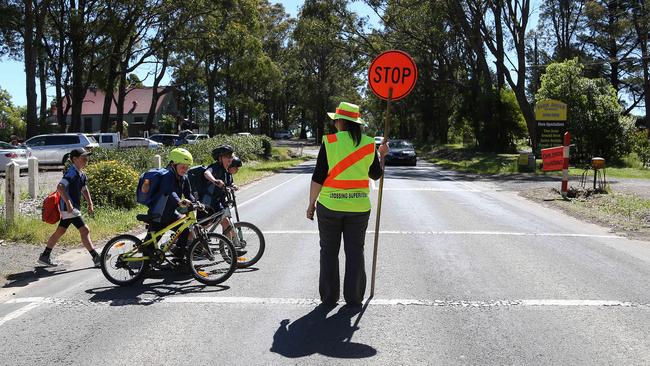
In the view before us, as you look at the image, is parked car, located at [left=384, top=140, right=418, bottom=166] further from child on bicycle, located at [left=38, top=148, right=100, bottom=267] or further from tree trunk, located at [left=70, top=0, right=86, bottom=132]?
child on bicycle, located at [left=38, top=148, right=100, bottom=267]

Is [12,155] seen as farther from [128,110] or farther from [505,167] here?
[128,110]

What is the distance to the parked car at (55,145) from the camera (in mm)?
27453

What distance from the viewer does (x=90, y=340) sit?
497 centimetres

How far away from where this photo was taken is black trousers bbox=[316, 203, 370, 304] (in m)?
5.77

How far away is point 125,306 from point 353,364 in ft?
8.73

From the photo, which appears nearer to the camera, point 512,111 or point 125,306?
point 125,306

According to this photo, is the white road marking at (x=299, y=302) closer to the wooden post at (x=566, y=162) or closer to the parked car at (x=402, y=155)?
the wooden post at (x=566, y=162)

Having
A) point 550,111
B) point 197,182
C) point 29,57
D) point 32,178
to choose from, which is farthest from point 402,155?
point 197,182

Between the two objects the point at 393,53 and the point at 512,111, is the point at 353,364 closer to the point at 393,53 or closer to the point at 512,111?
the point at 393,53

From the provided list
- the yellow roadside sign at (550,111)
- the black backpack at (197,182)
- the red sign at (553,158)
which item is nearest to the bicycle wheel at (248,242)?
the black backpack at (197,182)

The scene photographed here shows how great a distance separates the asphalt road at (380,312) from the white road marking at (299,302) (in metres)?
0.02

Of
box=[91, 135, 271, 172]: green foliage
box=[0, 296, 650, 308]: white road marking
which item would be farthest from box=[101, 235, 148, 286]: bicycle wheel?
box=[91, 135, 271, 172]: green foliage

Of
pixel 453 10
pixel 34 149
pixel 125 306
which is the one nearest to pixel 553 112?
pixel 453 10

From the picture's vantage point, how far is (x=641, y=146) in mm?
29328
